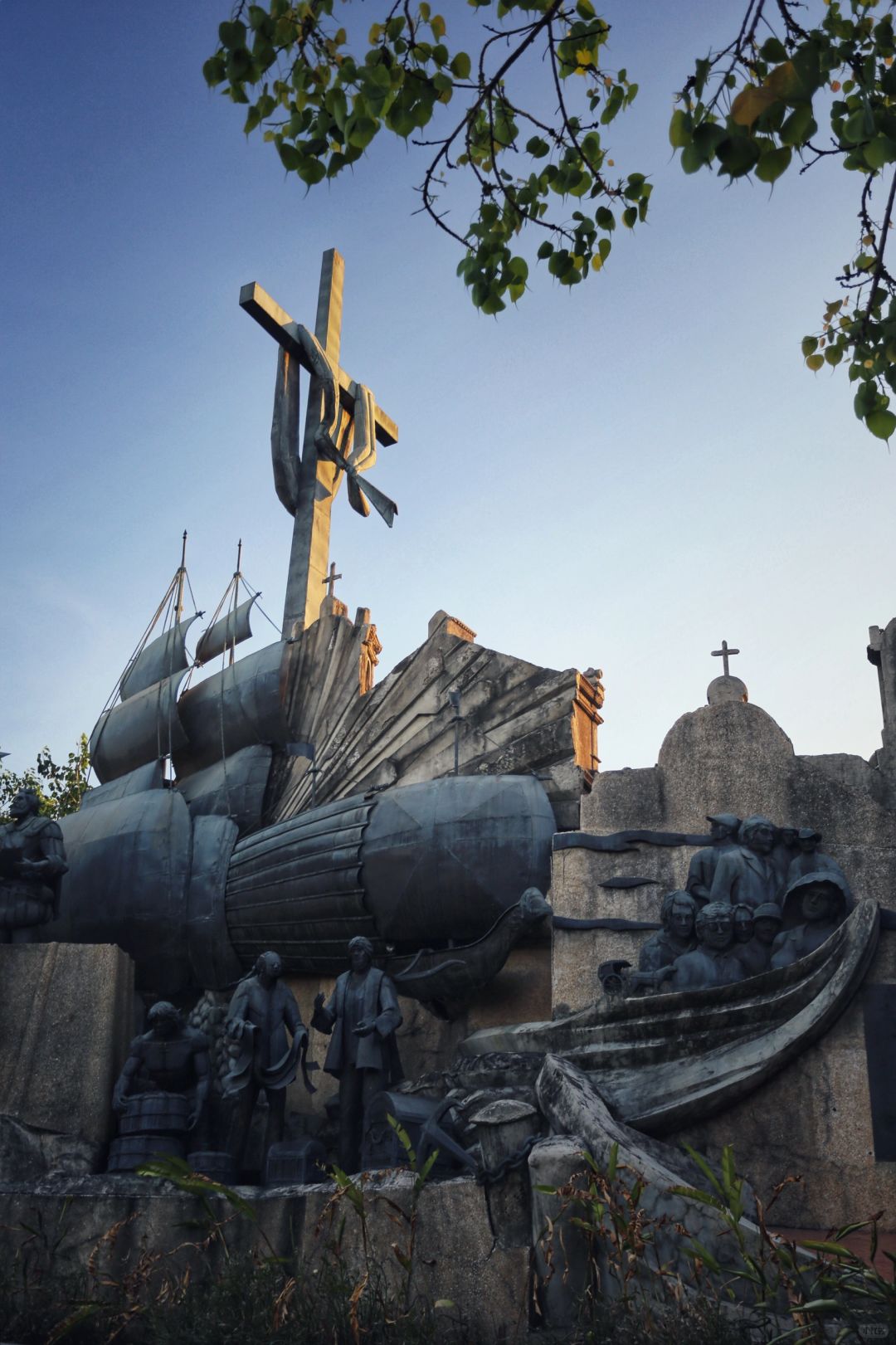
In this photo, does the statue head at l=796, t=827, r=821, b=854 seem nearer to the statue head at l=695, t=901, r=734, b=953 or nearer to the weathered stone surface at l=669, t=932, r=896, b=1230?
the statue head at l=695, t=901, r=734, b=953

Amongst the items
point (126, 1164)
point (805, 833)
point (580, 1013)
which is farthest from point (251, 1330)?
point (805, 833)

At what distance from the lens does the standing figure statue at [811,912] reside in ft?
28.1

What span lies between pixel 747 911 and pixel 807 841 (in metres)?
0.79

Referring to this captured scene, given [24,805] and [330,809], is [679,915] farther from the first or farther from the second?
[24,805]

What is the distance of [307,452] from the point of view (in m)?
20.5

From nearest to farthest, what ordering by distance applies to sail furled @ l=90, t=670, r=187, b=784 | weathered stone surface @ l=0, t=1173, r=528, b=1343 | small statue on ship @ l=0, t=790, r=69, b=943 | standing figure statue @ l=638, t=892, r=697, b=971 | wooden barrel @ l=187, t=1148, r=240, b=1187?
weathered stone surface @ l=0, t=1173, r=528, b=1343 → standing figure statue @ l=638, t=892, r=697, b=971 → wooden barrel @ l=187, t=1148, r=240, b=1187 → small statue on ship @ l=0, t=790, r=69, b=943 → sail furled @ l=90, t=670, r=187, b=784

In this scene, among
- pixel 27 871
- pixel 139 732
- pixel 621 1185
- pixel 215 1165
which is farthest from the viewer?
→ pixel 139 732

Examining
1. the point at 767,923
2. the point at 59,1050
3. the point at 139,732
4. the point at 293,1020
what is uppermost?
the point at 139,732

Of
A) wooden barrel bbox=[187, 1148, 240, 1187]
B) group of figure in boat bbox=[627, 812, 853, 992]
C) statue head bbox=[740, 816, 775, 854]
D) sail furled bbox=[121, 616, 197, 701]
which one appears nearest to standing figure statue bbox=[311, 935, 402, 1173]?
wooden barrel bbox=[187, 1148, 240, 1187]

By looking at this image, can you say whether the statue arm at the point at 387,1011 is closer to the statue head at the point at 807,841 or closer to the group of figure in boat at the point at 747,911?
the group of figure in boat at the point at 747,911

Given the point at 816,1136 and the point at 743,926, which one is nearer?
the point at 816,1136

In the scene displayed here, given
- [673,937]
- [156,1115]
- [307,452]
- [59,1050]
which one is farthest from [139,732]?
[673,937]

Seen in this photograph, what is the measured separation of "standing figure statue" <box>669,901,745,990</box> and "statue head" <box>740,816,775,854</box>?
0.69 meters

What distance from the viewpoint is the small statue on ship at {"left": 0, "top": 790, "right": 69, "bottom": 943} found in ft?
37.1
